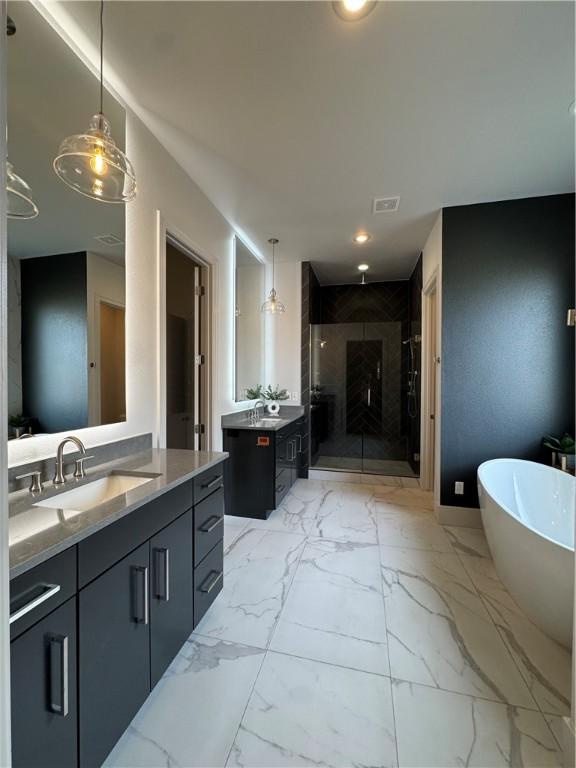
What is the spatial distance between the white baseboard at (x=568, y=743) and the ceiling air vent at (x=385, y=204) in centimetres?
326

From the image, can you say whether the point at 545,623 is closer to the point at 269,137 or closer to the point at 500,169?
the point at 500,169

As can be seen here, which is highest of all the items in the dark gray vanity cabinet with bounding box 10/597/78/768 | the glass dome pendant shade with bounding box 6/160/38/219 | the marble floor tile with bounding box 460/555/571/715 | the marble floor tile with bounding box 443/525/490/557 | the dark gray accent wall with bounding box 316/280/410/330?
the dark gray accent wall with bounding box 316/280/410/330

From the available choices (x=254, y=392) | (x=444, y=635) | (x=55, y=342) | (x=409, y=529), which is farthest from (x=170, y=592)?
(x=254, y=392)

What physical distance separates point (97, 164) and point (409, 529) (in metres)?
3.33

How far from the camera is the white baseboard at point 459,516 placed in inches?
116

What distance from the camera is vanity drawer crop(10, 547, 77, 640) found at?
0.76 m

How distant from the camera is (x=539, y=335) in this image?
2814 mm

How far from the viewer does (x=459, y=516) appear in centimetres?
298

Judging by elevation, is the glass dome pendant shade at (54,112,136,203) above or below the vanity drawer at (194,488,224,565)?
above

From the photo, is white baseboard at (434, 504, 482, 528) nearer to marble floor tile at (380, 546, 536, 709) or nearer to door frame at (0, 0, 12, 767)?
marble floor tile at (380, 546, 536, 709)

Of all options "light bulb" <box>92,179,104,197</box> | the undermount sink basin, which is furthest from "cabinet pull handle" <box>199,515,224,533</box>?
"light bulb" <box>92,179,104,197</box>

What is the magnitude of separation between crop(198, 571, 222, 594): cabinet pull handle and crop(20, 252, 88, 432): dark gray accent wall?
1026 millimetres

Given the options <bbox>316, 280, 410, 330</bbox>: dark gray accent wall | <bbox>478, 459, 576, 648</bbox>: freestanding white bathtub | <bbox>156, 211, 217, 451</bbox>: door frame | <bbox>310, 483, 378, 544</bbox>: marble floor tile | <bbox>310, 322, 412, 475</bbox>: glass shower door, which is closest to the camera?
<bbox>478, 459, 576, 648</bbox>: freestanding white bathtub

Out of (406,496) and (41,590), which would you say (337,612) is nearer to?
(41,590)
